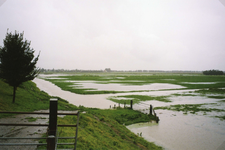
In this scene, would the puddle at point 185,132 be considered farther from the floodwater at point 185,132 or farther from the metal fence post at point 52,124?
the metal fence post at point 52,124

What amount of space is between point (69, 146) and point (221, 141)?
1433 centimetres

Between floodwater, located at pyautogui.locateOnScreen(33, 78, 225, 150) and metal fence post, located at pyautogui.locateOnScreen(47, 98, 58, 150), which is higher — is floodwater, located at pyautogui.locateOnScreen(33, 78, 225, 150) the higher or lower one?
the lower one

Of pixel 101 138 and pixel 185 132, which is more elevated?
pixel 101 138


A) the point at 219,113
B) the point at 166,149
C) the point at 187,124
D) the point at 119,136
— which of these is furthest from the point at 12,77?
the point at 219,113

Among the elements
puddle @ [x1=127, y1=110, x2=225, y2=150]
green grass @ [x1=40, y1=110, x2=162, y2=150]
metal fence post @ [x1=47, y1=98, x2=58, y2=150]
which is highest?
metal fence post @ [x1=47, y1=98, x2=58, y2=150]

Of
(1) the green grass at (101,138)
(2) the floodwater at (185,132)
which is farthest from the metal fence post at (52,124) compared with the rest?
(2) the floodwater at (185,132)

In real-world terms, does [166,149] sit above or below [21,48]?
below

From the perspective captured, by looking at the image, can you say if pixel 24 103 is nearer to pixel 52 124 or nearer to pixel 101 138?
pixel 101 138

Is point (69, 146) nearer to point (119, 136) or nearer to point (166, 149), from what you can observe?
point (119, 136)

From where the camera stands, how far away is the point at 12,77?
1848 cm

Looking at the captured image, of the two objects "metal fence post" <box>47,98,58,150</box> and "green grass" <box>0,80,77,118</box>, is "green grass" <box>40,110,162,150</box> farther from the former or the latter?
"green grass" <box>0,80,77,118</box>

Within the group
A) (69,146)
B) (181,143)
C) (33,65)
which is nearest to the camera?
(69,146)

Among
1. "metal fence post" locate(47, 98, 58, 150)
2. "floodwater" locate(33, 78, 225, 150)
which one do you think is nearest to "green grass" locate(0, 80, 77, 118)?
"floodwater" locate(33, 78, 225, 150)

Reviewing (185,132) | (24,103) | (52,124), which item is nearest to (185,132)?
(185,132)
